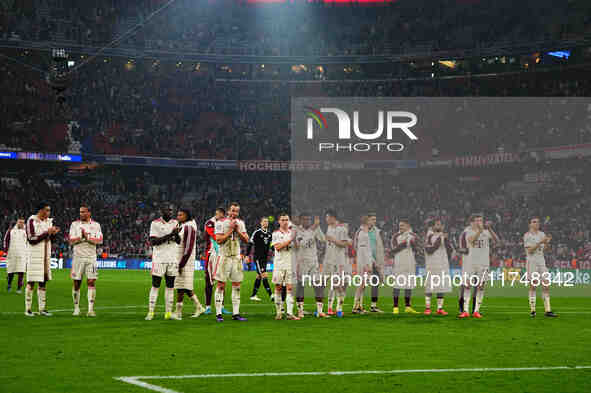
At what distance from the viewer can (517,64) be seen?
54.5 m

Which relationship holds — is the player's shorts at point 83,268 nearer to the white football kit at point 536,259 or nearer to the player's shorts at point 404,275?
the player's shorts at point 404,275

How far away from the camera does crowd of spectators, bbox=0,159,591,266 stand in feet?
157

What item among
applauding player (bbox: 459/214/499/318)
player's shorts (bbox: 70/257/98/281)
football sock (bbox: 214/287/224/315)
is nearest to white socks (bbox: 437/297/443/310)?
applauding player (bbox: 459/214/499/318)

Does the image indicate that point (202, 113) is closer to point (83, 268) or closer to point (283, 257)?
point (83, 268)

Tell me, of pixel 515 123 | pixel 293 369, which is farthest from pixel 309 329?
pixel 515 123

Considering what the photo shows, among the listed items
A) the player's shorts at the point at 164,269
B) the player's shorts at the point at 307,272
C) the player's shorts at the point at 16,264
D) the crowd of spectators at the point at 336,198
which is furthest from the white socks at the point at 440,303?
the crowd of spectators at the point at 336,198

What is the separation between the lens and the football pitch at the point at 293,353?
337 inches

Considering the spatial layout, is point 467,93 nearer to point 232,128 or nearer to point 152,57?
point 232,128

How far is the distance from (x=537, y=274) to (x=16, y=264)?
16479 millimetres

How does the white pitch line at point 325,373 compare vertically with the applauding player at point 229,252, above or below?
below

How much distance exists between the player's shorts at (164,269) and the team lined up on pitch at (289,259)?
2 cm

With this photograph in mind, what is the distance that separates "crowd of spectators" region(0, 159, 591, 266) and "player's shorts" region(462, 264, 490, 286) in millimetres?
26185

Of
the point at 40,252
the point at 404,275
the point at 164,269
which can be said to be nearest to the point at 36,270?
the point at 40,252

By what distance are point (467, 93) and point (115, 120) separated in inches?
1117
